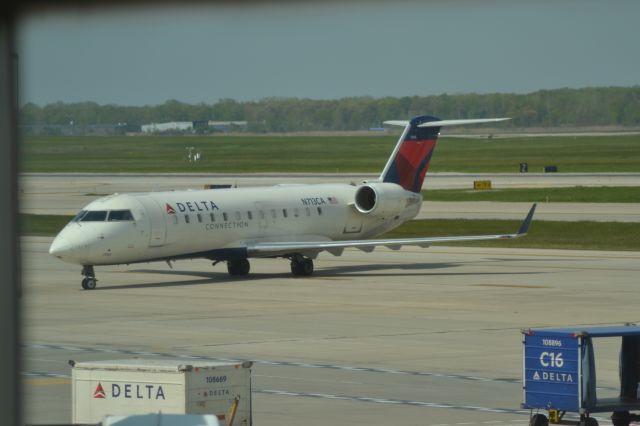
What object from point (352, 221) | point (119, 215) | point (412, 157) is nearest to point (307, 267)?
point (352, 221)

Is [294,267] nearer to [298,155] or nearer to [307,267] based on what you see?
[307,267]

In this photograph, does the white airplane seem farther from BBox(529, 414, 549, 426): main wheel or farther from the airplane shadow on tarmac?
BBox(529, 414, 549, 426): main wheel

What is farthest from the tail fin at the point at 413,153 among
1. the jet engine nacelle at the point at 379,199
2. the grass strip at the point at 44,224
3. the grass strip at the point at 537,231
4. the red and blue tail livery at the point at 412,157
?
the grass strip at the point at 44,224

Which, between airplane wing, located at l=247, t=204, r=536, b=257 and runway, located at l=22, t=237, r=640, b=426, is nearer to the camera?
runway, located at l=22, t=237, r=640, b=426

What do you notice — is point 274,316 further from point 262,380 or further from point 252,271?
point 252,271

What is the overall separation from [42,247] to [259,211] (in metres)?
18.4

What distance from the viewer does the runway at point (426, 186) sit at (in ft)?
236

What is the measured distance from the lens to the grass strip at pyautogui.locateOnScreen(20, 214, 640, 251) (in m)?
55.2

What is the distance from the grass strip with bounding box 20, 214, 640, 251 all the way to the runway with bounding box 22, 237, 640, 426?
4.04 metres

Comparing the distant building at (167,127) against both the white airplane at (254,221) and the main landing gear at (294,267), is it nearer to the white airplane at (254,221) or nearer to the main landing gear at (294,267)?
the white airplane at (254,221)

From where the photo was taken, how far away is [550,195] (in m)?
85.8

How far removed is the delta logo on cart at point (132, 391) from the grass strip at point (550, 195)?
68.2m

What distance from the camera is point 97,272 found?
45.8m

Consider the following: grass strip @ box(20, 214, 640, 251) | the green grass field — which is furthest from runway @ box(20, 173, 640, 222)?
the green grass field
